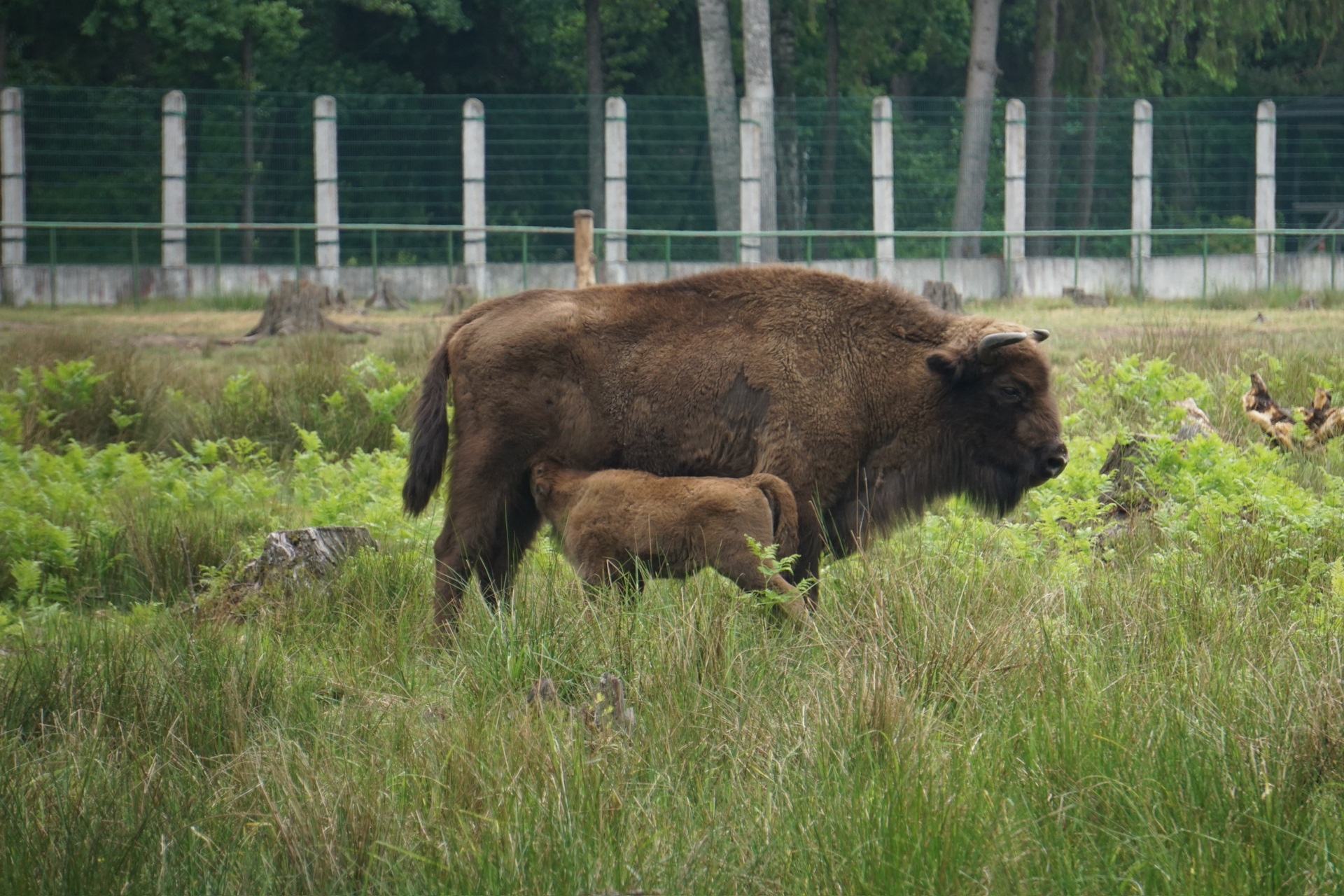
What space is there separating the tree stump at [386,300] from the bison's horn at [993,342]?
15.3 m

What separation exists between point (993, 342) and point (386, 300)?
1590 centimetres

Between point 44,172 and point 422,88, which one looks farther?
point 422,88

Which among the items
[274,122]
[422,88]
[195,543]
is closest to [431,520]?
[195,543]

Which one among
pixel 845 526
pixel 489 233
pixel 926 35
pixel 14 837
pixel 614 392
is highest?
pixel 926 35

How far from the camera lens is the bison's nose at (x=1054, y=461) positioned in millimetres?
6328

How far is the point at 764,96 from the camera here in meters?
25.5

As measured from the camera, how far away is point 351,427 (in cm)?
1059

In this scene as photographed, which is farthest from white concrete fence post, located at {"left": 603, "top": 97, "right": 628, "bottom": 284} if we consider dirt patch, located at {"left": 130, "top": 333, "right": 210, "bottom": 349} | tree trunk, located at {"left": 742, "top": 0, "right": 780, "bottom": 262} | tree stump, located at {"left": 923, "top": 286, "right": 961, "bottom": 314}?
dirt patch, located at {"left": 130, "top": 333, "right": 210, "bottom": 349}

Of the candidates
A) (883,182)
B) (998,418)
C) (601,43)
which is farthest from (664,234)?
(998,418)

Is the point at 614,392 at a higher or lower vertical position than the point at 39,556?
Result: higher

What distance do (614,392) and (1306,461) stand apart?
4910mm

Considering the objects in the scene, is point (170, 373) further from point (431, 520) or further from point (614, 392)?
point (614, 392)

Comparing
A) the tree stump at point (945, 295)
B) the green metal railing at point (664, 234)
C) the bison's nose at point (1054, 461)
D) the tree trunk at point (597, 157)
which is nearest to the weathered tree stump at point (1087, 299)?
the green metal railing at point (664, 234)

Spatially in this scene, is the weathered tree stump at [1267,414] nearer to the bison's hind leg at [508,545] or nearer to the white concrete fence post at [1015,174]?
the bison's hind leg at [508,545]
